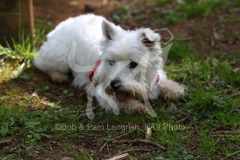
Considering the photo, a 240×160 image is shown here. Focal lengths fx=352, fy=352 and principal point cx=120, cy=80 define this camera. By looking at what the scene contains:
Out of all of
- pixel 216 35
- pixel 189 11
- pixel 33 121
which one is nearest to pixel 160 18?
pixel 189 11

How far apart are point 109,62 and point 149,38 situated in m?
0.64

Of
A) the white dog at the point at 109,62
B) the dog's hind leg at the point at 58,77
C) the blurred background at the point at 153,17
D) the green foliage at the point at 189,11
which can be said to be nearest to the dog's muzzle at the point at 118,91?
the white dog at the point at 109,62

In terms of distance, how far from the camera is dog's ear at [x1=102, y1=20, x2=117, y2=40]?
15.6 feet

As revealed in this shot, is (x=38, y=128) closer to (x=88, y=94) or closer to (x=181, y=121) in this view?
(x=88, y=94)

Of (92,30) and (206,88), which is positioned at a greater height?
(92,30)

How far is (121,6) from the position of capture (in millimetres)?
8695

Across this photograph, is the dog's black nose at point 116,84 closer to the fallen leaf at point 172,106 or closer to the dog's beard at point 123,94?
the dog's beard at point 123,94

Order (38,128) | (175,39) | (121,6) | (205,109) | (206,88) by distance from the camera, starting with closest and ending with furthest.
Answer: (38,128), (205,109), (206,88), (175,39), (121,6)

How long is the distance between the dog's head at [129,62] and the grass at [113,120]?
43 cm

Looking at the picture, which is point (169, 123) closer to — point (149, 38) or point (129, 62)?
point (129, 62)

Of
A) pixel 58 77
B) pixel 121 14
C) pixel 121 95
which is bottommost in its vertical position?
pixel 58 77

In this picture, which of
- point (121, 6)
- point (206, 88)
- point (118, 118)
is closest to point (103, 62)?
point (118, 118)

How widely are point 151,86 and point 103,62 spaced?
2.45ft

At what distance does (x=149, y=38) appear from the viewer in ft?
14.8
